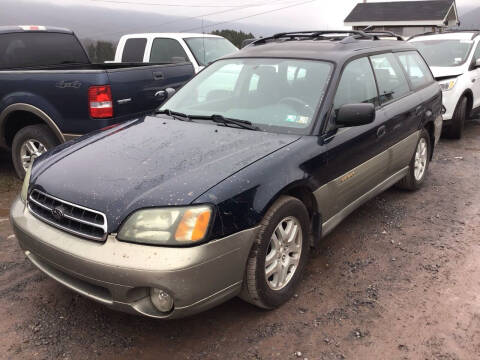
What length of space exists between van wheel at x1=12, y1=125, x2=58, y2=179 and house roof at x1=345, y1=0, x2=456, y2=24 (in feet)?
116

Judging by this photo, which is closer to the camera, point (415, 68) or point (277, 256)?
point (277, 256)

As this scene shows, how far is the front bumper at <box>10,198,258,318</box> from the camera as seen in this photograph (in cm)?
226

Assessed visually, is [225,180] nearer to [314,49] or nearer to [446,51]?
[314,49]

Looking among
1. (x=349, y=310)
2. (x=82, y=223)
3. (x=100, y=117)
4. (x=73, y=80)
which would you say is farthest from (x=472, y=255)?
(x=73, y=80)

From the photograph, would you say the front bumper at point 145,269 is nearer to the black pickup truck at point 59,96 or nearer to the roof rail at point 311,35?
the black pickup truck at point 59,96

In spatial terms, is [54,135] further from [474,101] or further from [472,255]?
[474,101]

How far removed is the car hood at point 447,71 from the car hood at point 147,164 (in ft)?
18.0

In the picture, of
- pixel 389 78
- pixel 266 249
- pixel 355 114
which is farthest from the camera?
pixel 389 78

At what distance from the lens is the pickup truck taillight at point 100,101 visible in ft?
15.1

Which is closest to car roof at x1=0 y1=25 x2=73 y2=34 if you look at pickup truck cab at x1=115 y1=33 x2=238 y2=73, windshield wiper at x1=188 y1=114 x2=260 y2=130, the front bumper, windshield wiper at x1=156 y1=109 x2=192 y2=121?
pickup truck cab at x1=115 y1=33 x2=238 y2=73

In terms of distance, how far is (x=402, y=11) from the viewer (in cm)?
3734

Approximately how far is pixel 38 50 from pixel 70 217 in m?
4.61

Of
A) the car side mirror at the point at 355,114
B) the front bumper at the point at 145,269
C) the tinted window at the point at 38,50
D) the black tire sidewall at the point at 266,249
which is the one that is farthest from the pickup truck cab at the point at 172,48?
the front bumper at the point at 145,269

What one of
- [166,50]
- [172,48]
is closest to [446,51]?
[172,48]
